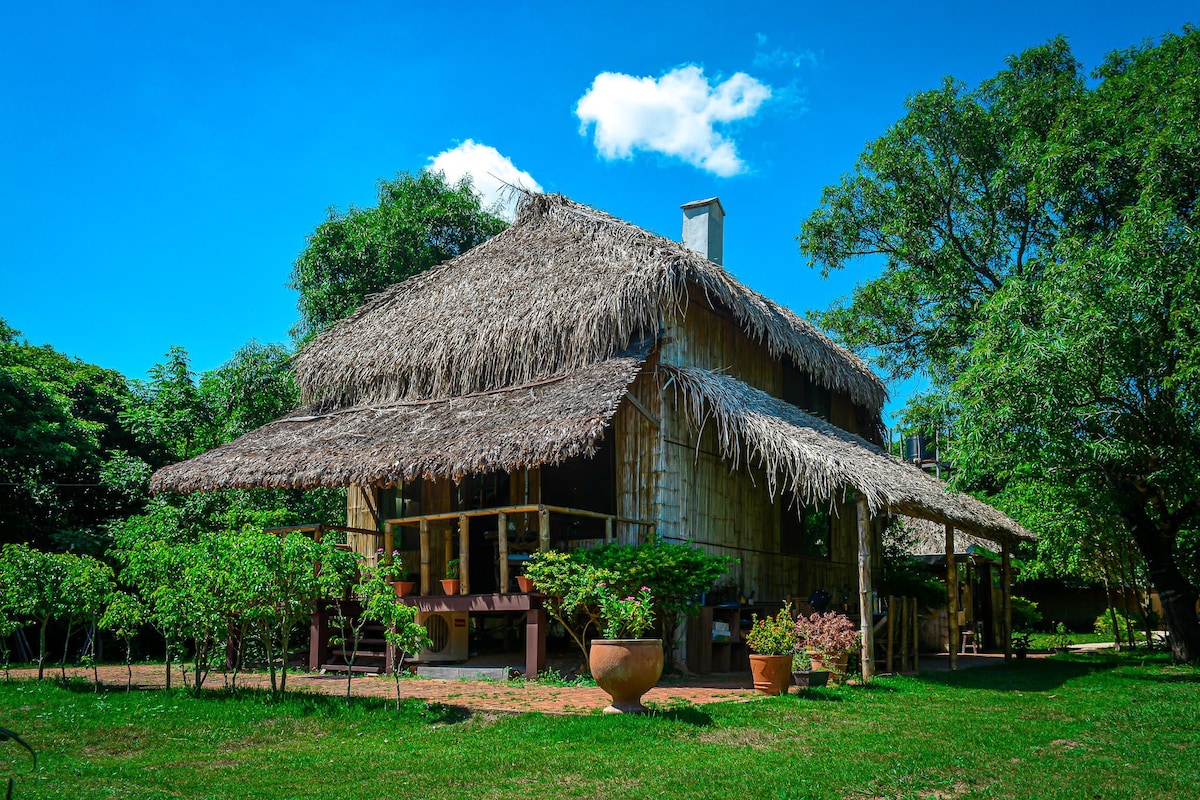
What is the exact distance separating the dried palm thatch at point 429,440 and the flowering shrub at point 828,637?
123 inches

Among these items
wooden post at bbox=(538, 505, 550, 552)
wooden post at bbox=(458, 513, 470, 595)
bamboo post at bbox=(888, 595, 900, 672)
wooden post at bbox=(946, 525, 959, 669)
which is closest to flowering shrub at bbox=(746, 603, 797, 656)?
wooden post at bbox=(538, 505, 550, 552)

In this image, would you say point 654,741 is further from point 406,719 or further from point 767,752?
point 406,719

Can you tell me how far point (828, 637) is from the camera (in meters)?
10.7

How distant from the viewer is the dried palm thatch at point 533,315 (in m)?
13.6

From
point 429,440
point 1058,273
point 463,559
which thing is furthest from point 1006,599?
point 429,440

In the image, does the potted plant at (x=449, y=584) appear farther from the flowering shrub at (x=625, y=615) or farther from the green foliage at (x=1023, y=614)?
the green foliage at (x=1023, y=614)

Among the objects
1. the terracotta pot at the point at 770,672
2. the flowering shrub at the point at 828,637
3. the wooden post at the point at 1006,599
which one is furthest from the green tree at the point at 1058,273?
the terracotta pot at the point at 770,672

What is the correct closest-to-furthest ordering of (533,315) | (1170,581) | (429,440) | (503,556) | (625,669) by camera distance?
(625,669)
(503,556)
(429,440)
(533,315)
(1170,581)

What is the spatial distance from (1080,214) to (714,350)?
272 inches

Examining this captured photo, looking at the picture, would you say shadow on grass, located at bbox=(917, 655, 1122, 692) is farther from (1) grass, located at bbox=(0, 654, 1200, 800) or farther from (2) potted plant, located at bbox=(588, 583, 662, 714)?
(2) potted plant, located at bbox=(588, 583, 662, 714)

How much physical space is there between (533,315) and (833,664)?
260 inches

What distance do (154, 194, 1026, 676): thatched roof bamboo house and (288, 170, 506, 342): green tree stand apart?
21.3ft

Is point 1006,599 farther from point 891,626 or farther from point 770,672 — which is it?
point 770,672

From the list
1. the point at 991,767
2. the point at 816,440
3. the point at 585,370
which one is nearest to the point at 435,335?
the point at 585,370
